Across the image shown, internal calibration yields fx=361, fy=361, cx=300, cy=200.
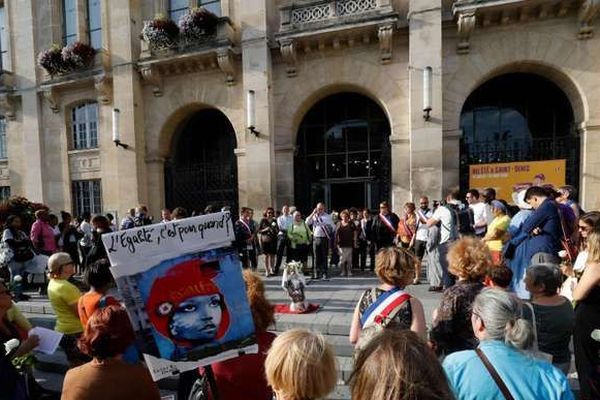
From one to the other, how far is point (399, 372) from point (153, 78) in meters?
13.8

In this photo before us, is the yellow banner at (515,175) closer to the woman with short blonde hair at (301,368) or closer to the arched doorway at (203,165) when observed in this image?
the arched doorway at (203,165)

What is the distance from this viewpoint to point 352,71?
11148 millimetres

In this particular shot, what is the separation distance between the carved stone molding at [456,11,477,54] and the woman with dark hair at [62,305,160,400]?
10780 mm

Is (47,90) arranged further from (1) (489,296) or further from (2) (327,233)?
(1) (489,296)

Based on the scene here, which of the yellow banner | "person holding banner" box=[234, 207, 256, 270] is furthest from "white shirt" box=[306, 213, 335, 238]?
the yellow banner

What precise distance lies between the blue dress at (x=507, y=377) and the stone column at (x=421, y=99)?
8.99 m

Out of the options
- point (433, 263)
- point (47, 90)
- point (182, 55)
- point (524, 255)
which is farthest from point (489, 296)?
point (47, 90)

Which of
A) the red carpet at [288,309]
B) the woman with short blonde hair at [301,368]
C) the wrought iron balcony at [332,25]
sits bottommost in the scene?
the red carpet at [288,309]

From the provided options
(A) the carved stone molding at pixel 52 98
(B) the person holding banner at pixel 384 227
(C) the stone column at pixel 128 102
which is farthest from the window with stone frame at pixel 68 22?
(B) the person holding banner at pixel 384 227

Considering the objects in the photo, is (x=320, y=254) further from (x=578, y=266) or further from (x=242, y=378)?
(x=242, y=378)

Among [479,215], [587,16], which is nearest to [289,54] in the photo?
[479,215]

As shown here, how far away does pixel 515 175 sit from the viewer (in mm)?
9906

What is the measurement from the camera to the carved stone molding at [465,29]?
9.60 metres

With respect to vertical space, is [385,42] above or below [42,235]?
above
